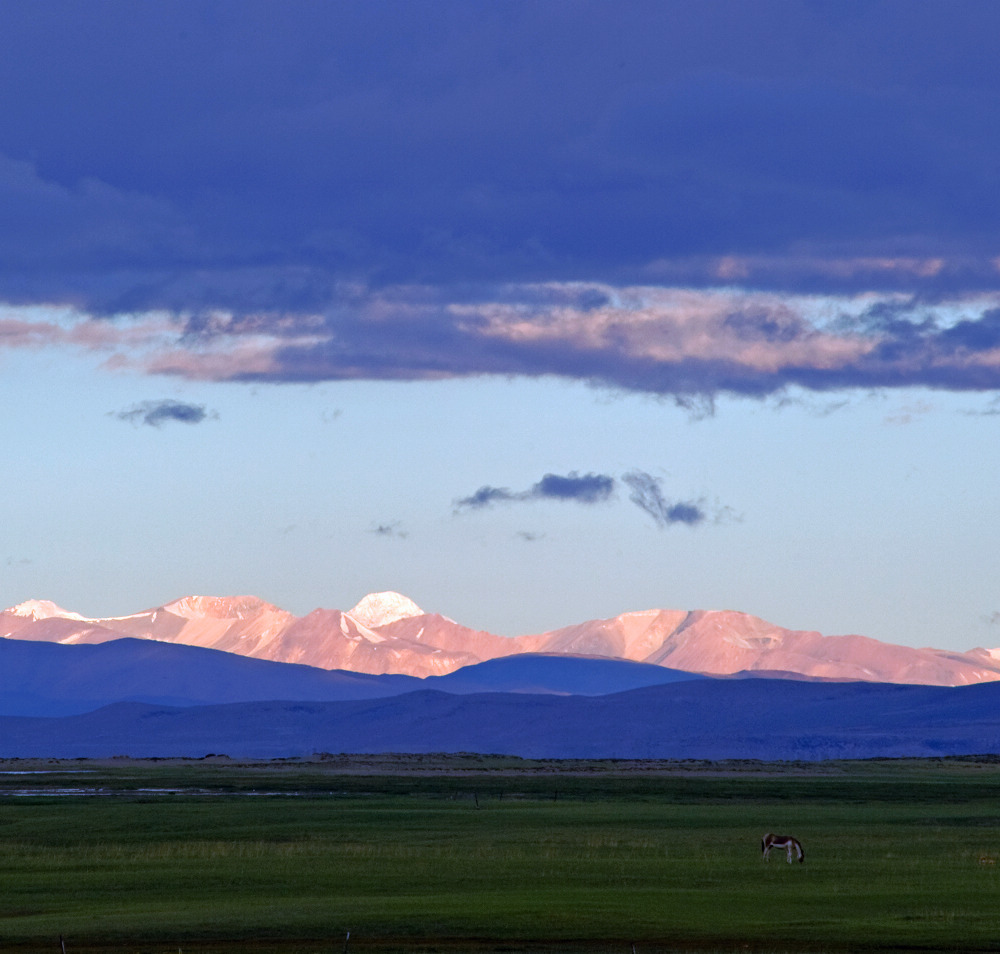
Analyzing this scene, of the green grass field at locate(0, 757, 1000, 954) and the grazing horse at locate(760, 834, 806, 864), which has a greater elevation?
the grazing horse at locate(760, 834, 806, 864)

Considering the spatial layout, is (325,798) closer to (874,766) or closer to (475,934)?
(475,934)

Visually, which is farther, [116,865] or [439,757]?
[439,757]

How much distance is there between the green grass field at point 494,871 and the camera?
42.9m

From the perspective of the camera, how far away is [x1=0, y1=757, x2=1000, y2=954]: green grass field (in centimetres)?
4288

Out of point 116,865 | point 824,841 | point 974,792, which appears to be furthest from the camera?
point 974,792

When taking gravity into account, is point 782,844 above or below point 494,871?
above

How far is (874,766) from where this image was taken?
177750 millimetres

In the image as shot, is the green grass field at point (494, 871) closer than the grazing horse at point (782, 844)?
Yes

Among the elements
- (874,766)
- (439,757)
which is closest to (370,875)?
(874,766)

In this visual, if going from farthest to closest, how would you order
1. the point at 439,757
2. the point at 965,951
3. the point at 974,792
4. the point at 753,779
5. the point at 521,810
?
the point at 439,757 → the point at 753,779 → the point at 974,792 → the point at 521,810 → the point at 965,951

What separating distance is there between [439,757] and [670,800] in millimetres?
95943

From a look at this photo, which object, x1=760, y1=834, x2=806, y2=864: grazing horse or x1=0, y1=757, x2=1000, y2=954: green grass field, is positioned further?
A: x1=760, y1=834, x2=806, y2=864: grazing horse

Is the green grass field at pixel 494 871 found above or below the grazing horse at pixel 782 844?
below

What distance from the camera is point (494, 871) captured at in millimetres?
57906
